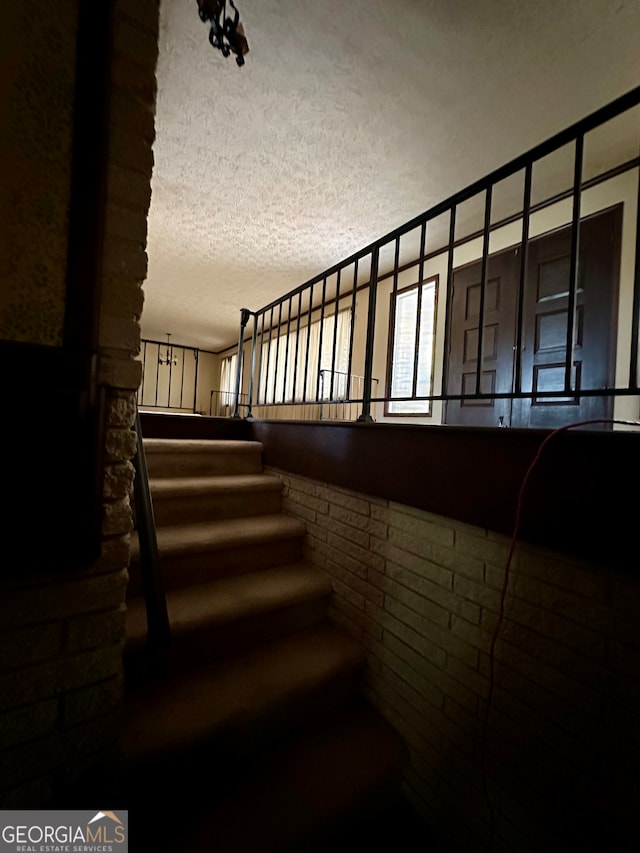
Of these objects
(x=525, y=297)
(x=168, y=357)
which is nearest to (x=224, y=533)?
(x=525, y=297)

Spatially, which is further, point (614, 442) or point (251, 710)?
point (251, 710)

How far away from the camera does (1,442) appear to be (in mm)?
747

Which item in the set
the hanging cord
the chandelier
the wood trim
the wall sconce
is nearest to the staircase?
the hanging cord

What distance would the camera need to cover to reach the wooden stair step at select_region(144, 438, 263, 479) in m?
1.87

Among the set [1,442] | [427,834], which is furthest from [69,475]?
[427,834]

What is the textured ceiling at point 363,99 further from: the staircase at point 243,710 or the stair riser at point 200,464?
the staircase at point 243,710

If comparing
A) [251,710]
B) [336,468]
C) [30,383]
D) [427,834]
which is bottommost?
[427,834]

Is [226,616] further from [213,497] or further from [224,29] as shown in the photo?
[224,29]

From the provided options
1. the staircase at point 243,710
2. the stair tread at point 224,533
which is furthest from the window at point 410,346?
the staircase at point 243,710

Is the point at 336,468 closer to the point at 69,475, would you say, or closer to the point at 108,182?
the point at 69,475

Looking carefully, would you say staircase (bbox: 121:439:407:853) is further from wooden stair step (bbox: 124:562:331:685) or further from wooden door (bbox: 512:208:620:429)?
wooden door (bbox: 512:208:620:429)

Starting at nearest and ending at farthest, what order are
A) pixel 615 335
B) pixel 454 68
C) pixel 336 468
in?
pixel 336 468 → pixel 454 68 → pixel 615 335

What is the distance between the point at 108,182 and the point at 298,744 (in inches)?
75.9

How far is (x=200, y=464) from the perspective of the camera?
202 cm
